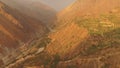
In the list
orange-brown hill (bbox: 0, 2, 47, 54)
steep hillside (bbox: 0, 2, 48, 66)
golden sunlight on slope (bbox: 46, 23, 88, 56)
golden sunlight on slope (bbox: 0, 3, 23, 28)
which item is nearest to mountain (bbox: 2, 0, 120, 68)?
golden sunlight on slope (bbox: 46, 23, 88, 56)

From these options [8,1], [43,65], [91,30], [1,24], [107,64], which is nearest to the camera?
[107,64]

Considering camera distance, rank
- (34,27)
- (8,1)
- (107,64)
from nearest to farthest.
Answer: (107,64)
(34,27)
(8,1)

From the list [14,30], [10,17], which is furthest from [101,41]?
[10,17]

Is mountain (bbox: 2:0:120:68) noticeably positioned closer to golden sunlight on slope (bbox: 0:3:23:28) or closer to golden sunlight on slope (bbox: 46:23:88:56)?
golden sunlight on slope (bbox: 46:23:88:56)

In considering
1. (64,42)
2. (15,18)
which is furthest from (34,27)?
(64,42)

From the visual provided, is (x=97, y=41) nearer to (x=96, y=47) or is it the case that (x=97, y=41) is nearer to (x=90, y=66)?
(x=96, y=47)

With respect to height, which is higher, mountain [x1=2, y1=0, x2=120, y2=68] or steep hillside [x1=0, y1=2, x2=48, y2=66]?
steep hillside [x1=0, y1=2, x2=48, y2=66]
